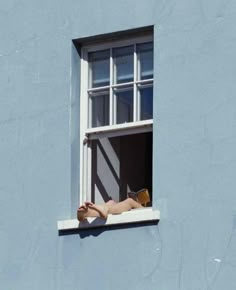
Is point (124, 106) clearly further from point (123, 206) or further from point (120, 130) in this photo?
point (123, 206)

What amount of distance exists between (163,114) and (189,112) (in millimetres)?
302

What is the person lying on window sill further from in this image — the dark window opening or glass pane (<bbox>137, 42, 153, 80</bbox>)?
glass pane (<bbox>137, 42, 153, 80</bbox>)

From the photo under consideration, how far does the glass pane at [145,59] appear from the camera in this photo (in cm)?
1684

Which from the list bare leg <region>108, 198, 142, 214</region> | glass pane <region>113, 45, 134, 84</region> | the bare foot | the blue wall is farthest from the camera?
glass pane <region>113, 45, 134, 84</region>

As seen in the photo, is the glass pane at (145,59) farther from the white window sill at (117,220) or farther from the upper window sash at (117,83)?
the white window sill at (117,220)

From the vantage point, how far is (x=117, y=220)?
16.2 meters

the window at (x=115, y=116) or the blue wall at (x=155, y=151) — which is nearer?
the blue wall at (x=155, y=151)

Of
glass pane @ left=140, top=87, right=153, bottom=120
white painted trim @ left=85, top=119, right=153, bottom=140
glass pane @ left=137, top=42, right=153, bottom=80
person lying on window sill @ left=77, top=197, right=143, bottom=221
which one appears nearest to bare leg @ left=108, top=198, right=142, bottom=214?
person lying on window sill @ left=77, top=197, right=143, bottom=221

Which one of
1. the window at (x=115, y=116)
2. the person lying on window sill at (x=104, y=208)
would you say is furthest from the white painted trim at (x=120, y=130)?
the person lying on window sill at (x=104, y=208)

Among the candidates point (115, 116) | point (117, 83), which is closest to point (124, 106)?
point (115, 116)

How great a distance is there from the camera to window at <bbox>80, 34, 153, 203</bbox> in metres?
16.9

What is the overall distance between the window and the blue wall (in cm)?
23

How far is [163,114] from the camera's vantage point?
16297mm

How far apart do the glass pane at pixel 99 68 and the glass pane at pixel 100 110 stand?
0.44 ft
